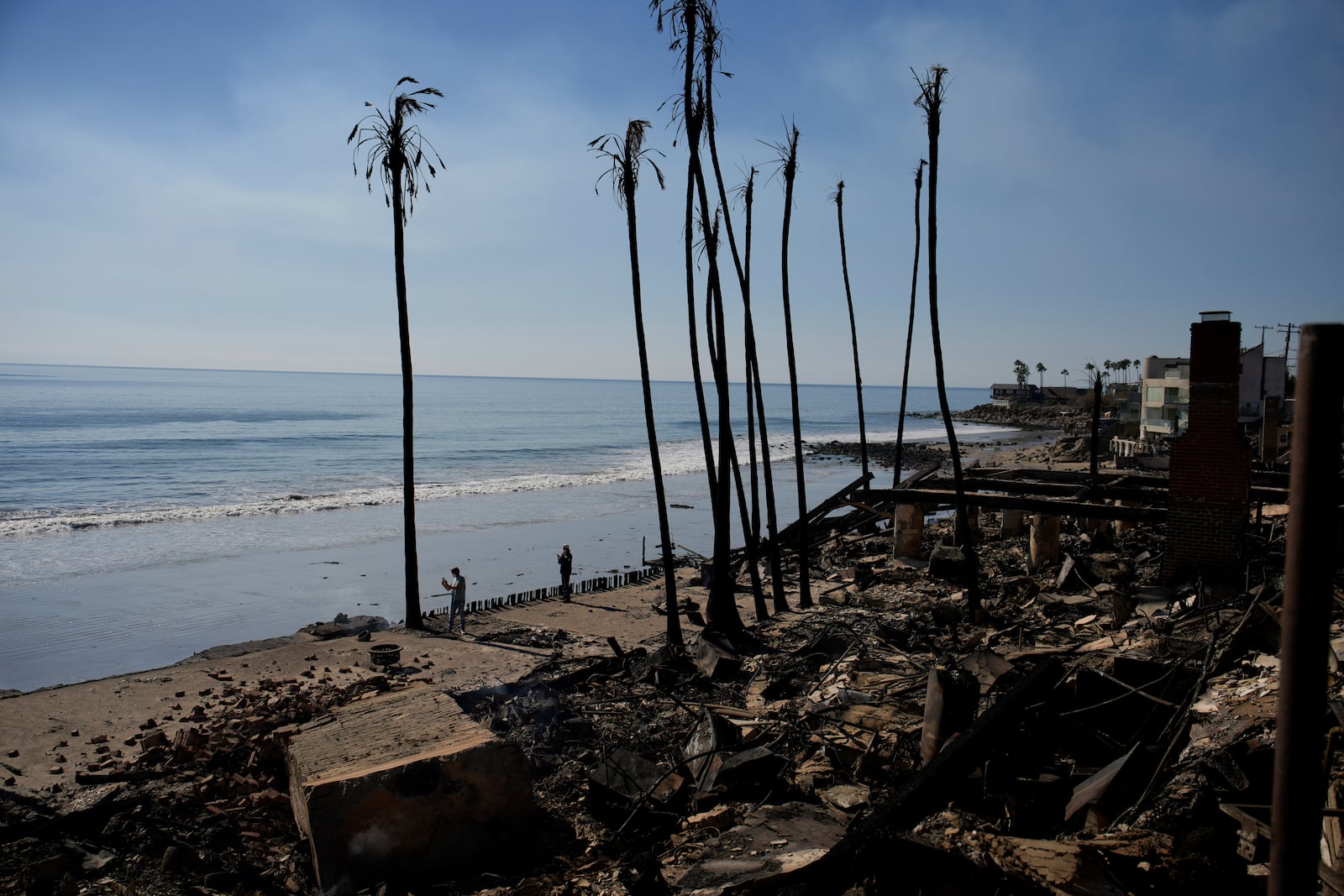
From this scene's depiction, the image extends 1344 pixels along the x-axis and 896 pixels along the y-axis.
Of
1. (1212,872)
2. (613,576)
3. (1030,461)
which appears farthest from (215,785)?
(1030,461)

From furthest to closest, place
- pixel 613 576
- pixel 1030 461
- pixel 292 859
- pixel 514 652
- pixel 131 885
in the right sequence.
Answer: pixel 1030 461, pixel 613 576, pixel 514 652, pixel 292 859, pixel 131 885

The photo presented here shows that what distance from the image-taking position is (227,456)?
6250 centimetres

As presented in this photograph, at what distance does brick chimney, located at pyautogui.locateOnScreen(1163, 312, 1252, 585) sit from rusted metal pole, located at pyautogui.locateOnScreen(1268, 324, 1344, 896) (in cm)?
1061

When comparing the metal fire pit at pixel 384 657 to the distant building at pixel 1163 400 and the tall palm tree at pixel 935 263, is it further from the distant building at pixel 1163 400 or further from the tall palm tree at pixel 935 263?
the distant building at pixel 1163 400

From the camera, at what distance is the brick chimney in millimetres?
12156

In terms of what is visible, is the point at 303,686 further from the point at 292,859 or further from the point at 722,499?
the point at 722,499

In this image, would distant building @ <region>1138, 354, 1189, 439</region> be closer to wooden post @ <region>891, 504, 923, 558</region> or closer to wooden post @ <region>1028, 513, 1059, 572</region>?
wooden post @ <region>891, 504, 923, 558</region>

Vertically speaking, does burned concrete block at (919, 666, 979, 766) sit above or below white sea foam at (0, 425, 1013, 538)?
above

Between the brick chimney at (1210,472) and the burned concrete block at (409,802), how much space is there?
35.9 feet

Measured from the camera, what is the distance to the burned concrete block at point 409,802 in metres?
7.23

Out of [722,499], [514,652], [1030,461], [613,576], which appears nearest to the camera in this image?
[514,652]

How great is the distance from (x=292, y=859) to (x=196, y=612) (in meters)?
16.6

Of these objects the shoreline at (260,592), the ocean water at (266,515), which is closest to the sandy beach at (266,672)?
the shoreline at (260,592)

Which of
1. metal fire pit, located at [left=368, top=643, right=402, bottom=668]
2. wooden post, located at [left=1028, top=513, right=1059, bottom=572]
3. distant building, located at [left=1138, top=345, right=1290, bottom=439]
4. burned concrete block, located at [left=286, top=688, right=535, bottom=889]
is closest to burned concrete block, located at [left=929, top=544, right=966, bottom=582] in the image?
wooden post, located at [left=1028, top=513, right=1059, bottom=572]
